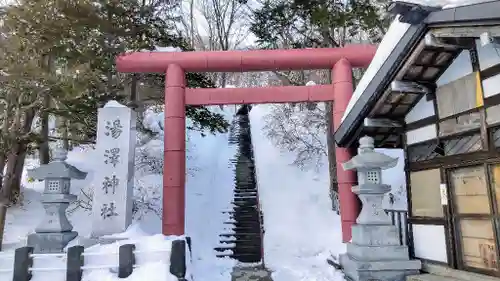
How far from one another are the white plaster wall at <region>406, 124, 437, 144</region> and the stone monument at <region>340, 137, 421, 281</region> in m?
0.71

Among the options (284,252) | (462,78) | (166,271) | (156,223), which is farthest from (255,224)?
(462,78)

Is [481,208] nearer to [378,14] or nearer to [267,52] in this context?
[267,52]

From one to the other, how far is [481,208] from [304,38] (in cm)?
1101

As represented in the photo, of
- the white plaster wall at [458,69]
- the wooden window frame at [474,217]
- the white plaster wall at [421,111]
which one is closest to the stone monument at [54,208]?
the white plaster wall at [421,111]

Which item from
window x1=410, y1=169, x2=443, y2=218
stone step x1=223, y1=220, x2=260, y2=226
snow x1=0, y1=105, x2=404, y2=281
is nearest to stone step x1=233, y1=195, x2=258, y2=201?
snow x1=0, y1=105, x2=404, y2=281

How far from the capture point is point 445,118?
7.09 meters

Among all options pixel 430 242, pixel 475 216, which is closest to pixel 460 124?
pixel 475 216

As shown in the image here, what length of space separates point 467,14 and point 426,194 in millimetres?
3919

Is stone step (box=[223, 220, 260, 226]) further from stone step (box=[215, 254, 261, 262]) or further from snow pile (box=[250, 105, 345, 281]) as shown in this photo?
stone step (box=[215, 254, 261, 262])

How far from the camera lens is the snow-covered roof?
194 inches

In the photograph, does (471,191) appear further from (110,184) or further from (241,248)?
(110,184)

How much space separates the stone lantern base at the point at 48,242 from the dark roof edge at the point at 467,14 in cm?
832

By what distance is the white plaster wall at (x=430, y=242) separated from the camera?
280 inches

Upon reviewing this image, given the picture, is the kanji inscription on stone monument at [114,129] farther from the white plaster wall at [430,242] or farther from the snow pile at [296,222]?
the white plaster wall at [430,242]
